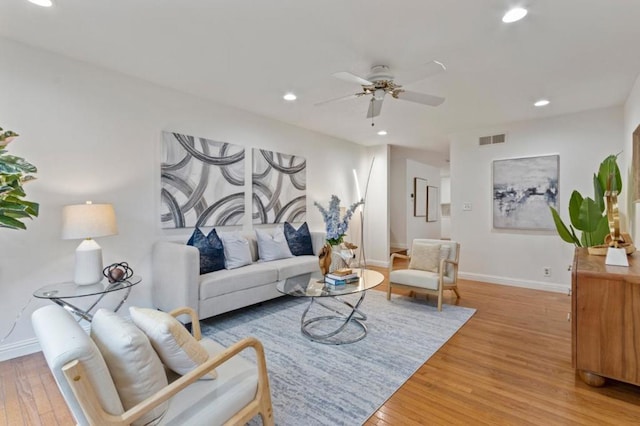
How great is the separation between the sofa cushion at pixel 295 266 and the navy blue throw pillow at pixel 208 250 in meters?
0.68

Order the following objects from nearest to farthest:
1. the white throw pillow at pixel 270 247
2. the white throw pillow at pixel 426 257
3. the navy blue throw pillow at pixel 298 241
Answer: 1. the white throw pillow at pixel 426 257
2. the white throw pillow at pixel 270 247
3. the navy blue throw pillow at pixel 298 241

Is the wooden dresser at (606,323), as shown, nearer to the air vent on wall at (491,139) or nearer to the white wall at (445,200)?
the air vent on wall at (491,139)

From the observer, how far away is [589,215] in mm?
3133

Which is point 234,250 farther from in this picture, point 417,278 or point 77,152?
point 417,278

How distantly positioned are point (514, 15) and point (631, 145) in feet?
8.40

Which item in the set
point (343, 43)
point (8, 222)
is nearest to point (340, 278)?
point (343, 43)

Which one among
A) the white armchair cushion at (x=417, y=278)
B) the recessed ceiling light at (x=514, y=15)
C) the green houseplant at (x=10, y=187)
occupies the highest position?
the recessed ceiling light at (x=514, y=15)

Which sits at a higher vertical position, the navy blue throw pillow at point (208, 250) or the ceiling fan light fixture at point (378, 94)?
the ceiling fan light fixture at point (378, 94)

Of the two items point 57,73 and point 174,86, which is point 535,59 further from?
point 57,73

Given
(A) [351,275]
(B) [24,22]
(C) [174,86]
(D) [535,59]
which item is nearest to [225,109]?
(C) [174,86]

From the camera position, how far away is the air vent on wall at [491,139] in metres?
4.88

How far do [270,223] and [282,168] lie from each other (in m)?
0.88

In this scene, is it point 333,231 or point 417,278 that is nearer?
point 333,231

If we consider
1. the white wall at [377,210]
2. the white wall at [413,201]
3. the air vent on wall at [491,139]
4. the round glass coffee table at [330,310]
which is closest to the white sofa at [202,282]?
the round glass coffee table at [330,310]
